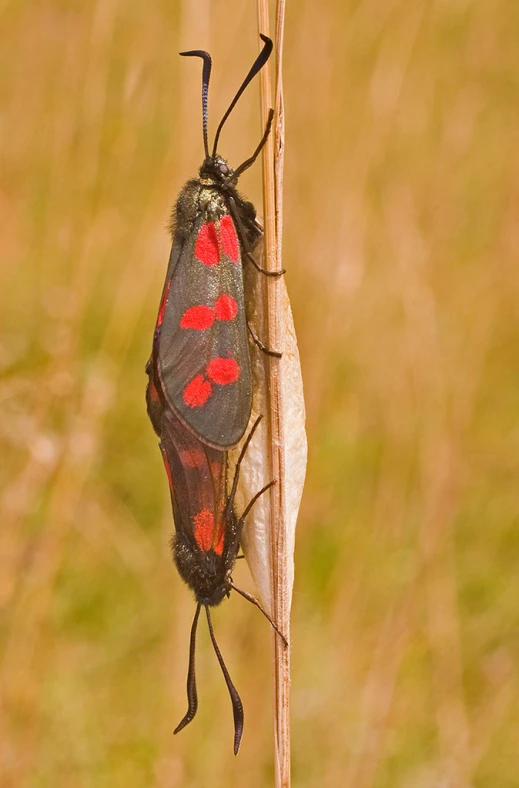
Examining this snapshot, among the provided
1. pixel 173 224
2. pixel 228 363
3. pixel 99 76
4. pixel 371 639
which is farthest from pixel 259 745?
pixel 99 76

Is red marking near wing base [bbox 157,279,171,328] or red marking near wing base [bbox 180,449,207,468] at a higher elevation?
red marking near wing base [bbox 157,279,171,328]

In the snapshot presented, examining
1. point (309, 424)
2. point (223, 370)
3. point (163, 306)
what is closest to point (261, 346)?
point (223, 370)

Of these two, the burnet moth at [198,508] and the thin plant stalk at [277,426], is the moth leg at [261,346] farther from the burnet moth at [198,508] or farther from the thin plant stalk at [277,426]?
the burnet moth at [198,508]

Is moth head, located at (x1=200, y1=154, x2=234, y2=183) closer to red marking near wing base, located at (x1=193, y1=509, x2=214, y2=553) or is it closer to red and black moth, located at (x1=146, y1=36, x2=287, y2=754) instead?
red and black moth, located at (x1=146, y1=36, x2=287, y2=754)

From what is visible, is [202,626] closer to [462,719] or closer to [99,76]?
[462,719]

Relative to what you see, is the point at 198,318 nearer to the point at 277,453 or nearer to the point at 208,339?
the point at 208,339

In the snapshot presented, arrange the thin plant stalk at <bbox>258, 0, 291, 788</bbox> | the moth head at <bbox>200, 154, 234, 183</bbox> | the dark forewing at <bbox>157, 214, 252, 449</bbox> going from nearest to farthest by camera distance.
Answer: the thin plant stalk at <bbox>258, 0, 291, 788</bbox>, the dark forewing at <bbox>157, 214, 252, 449</bbox>, the moth head at <bbox>200, 154, 234, 183</bbox>

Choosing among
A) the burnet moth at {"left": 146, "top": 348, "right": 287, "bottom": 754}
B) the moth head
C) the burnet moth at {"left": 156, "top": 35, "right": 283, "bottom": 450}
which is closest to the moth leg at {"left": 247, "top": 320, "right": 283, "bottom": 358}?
the burnet moth at {"left": 156, "top": 35, "right": 283, "bottom": 450}
